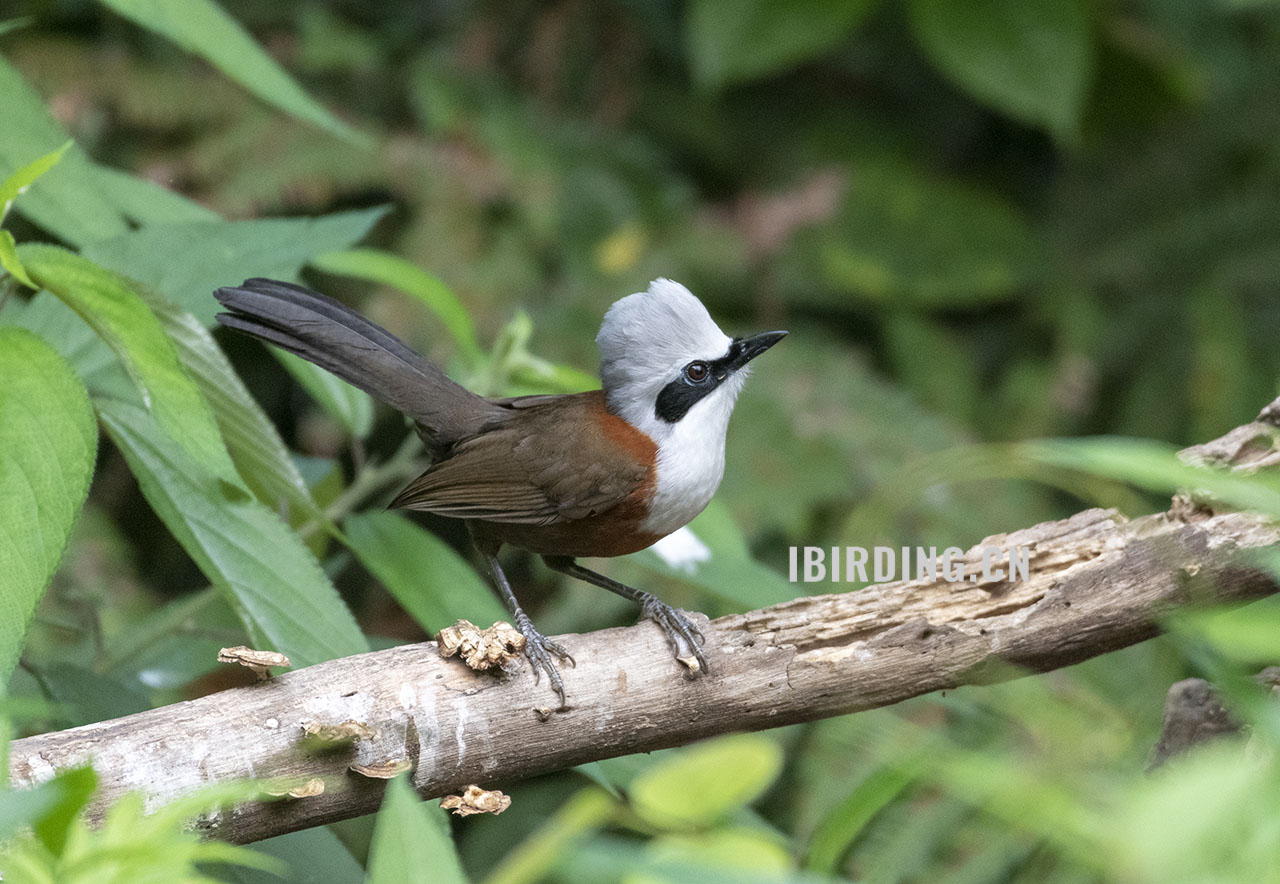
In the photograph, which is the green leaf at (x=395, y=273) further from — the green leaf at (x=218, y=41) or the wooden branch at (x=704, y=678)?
the wooden branch at (x=704, y=678)

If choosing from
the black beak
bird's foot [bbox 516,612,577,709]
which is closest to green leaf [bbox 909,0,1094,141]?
the black beak

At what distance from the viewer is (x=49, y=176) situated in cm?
242

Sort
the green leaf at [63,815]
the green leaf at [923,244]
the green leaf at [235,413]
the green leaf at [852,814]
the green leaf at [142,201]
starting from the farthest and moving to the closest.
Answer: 1. the green leaf at [923,244]
2. the green leaf at [142,201]
3. the green leaf at [235,413]
4. the green leaf at [852,814]
5. the green leaf at [63,815]

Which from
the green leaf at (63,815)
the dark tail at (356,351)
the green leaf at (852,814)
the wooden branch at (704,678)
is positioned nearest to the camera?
the green leaf at (63,815)

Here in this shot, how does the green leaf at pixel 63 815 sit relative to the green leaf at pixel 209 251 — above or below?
below

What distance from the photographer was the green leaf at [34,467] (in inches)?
62.2

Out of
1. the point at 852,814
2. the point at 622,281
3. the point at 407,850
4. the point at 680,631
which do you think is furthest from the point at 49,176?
the point at 622,281

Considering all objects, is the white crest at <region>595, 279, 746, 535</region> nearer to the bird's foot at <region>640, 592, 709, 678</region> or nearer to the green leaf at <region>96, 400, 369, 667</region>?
the bird's foot at <region>640, 592, 709, 678</region>

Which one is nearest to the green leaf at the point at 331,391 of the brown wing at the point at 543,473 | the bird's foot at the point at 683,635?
the brown wing at the point at 543,473

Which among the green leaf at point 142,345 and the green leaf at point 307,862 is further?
the green leaf at point 307,862

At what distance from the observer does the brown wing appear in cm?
249

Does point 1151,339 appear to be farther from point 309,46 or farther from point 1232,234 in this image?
point 309,46

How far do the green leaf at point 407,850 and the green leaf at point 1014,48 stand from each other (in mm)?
4694

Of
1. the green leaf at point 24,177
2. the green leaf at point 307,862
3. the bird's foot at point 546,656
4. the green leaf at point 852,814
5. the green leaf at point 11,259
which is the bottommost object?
the green leaf at point 307,862
